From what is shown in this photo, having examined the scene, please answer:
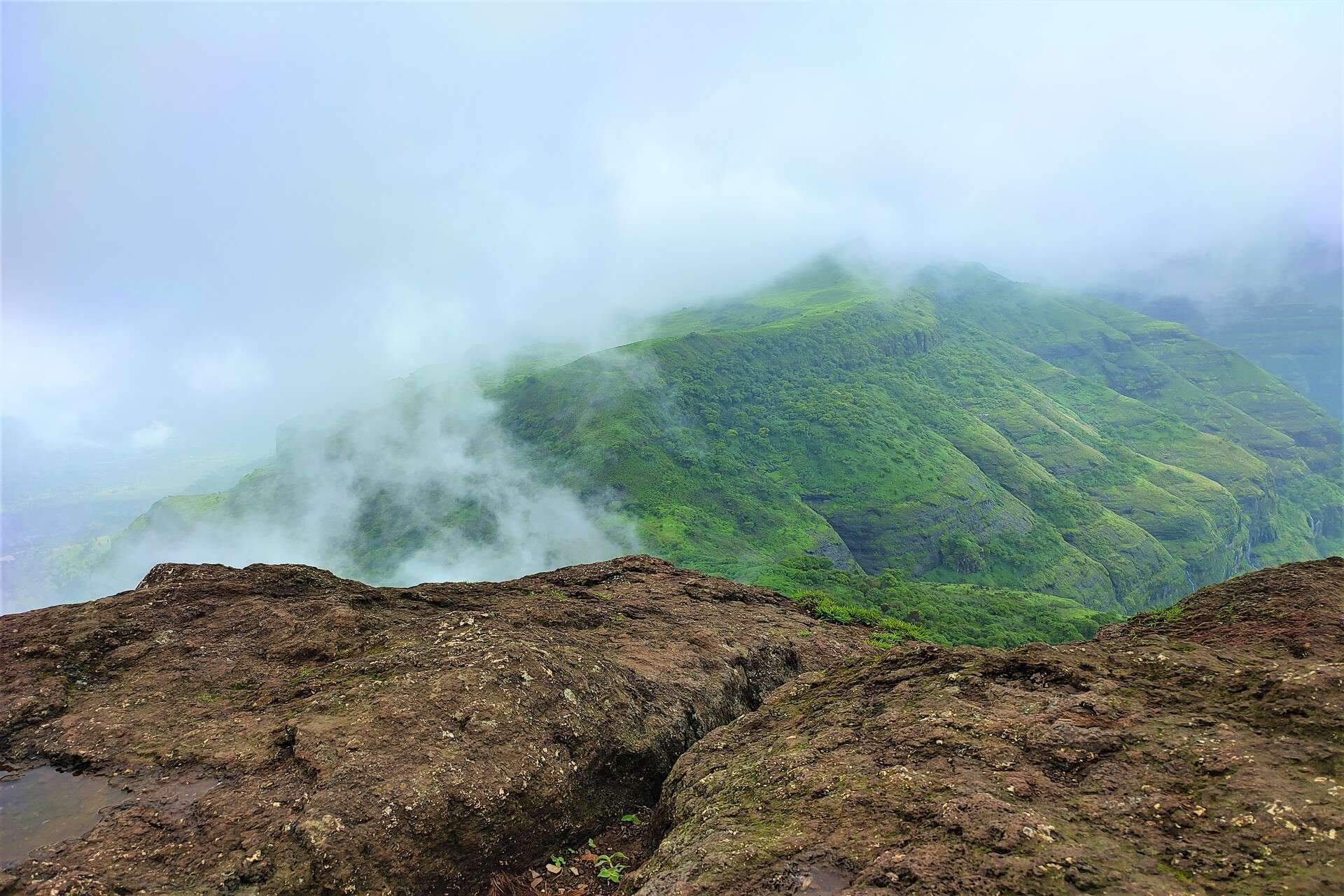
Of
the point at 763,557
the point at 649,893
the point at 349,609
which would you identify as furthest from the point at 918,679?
the point at 763,557

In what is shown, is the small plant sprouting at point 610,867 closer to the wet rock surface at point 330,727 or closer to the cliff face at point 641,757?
the cliff face at point 641,757

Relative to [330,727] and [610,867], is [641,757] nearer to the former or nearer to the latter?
[610,867]

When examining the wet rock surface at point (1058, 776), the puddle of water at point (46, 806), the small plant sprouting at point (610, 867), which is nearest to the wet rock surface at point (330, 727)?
the puddle of water at point (46, 806)

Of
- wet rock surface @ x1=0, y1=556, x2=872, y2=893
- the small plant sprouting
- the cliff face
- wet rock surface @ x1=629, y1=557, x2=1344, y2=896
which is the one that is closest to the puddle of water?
the cliff face

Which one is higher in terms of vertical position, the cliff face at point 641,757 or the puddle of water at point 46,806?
the puddle of water at point 46,806

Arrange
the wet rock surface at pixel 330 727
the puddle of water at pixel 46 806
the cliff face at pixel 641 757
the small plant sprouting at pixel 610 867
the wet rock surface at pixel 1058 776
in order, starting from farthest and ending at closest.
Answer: the small plant sprouting at pixel 610 867 < the wet rock surface at pixel 330 727 < the puddle of water at pixel 46 806 < the cliff face at pixel 641 757 < the wet rock surface at pixel 1058 776

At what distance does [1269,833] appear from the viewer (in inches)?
262

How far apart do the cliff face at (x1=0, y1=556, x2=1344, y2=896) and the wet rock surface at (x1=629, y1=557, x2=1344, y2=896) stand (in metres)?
0.04

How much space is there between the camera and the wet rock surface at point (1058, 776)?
6.86m

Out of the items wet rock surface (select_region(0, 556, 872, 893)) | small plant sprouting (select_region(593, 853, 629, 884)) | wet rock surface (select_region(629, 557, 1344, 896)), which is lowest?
small plant sprouting (select_region(593, 853, 629, 884))

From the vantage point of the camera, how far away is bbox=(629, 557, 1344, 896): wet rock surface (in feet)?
22.5

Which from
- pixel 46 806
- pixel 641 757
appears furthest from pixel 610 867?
pixel 46 806

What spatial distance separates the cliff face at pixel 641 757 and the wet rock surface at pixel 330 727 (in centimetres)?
4

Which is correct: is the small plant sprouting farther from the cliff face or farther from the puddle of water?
the puddle of water
